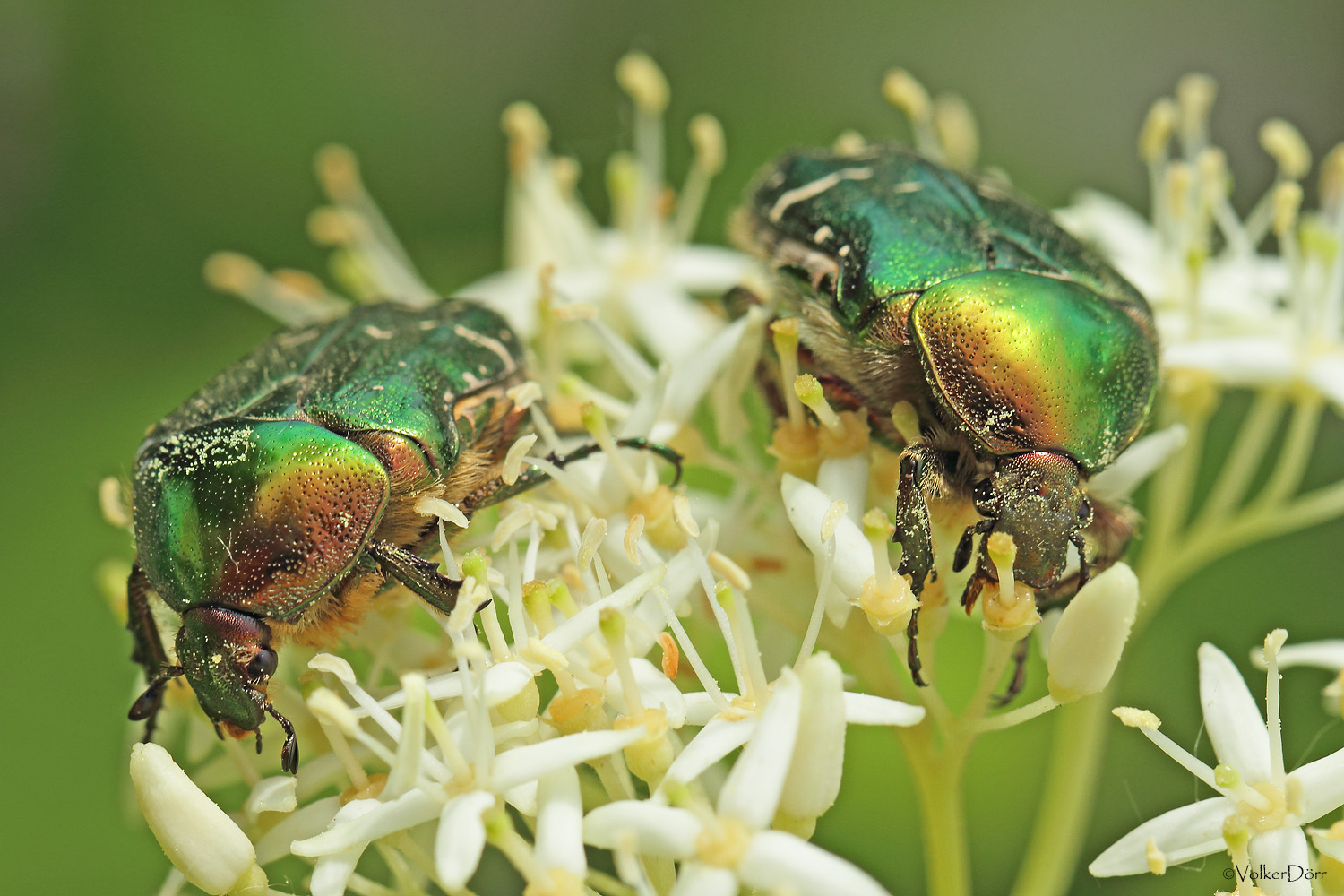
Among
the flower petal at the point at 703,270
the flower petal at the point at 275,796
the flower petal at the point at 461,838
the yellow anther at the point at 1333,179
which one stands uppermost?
the yellow anther at the point at 1333,179

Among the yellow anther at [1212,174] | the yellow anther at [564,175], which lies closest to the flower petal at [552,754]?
the yellow anther at [564,175]

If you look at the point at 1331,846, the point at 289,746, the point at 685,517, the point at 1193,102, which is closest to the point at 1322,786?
the point at 1331,846

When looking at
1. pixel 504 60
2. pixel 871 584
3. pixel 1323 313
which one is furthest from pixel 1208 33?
pixel 871 584

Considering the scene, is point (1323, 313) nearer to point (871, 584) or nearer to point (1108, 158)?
point (871, 584)

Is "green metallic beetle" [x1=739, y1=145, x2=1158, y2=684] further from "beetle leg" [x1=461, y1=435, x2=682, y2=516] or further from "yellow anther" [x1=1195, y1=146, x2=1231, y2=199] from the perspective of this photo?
"yellow anther" [x1=1195, y1=146, x2=1231, y2=199]

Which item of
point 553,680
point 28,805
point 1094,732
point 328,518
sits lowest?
point 28,805

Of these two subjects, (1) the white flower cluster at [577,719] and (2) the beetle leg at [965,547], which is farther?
(2) the beetle leg at [965,547]

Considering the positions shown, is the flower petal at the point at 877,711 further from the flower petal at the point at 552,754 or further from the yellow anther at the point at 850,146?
the yellow anther at the point at 850,146
